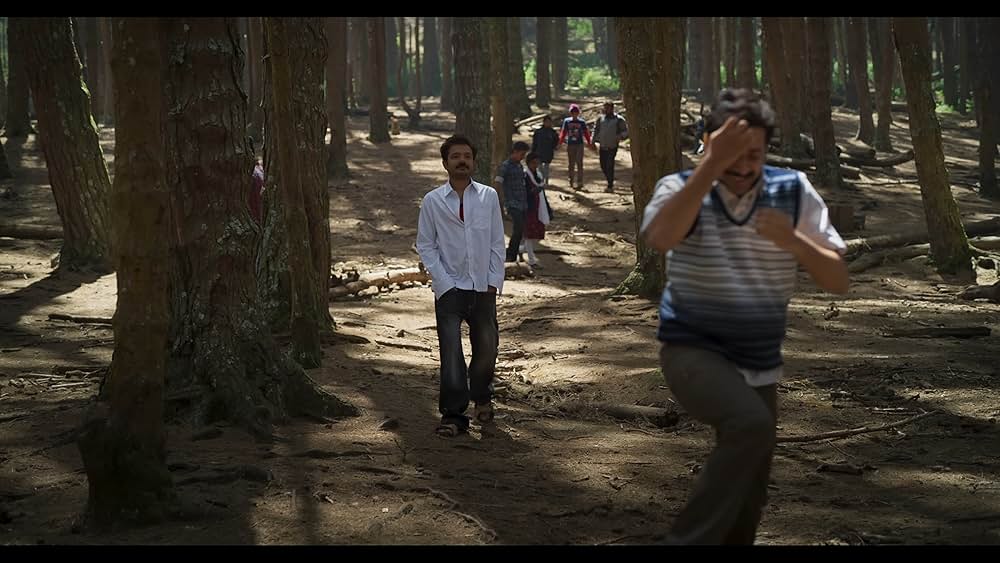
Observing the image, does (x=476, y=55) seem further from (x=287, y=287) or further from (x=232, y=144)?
(x=232, y=144)

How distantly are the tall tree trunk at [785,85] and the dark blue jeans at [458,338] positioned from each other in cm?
2092

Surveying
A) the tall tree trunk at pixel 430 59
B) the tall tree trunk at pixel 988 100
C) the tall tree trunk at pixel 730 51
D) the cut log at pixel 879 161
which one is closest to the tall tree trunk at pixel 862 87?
the tall tree trunk at pixel 730 51

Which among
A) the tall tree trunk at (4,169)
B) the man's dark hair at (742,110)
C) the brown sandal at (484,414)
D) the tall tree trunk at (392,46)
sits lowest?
the brown sandal at (484,414)

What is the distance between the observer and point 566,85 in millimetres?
57094

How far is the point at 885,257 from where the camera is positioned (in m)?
17.1

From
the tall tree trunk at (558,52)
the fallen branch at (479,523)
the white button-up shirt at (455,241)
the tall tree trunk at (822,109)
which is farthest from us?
the tall tree trunk at (558,52)

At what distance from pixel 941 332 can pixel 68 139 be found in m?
10.6

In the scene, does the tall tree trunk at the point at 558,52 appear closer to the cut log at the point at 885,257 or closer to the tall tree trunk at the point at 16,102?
the tall tree trunk at the point at 16,102

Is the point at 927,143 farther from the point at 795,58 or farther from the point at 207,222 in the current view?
the point at 795,58

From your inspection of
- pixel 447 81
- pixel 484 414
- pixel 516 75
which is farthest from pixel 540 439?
pixel 447 81

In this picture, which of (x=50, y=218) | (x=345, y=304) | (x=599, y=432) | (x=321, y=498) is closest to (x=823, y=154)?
(x=345, y=304)

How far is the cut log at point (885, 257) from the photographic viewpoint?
16797 mm

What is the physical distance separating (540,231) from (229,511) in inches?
514

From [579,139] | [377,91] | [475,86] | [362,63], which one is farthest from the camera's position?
[362,63]
